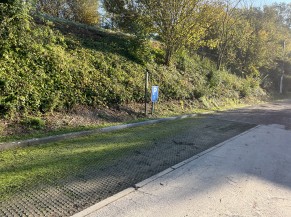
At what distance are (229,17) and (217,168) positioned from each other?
17660mm

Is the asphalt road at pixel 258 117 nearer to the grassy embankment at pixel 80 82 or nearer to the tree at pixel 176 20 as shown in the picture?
the grassy embankment at pixel 80 82

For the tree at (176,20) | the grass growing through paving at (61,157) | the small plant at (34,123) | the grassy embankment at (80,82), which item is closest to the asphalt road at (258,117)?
the grassy embankment at (80,82)

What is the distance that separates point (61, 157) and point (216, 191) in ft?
9.84

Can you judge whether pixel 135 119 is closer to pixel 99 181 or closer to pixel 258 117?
pixel 99 181

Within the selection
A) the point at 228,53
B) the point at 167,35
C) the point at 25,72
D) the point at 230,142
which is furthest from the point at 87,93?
the point at 228,53

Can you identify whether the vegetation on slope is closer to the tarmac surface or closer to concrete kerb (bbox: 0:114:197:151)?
concrete kerb (bbox: 0:114:197:151)

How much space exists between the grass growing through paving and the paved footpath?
1.22 meters

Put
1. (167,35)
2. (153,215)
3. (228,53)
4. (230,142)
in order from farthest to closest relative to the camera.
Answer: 1. (228,53)
2. (167,35)
3. (230,142)
4. (153,215)

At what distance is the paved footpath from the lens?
129 inches

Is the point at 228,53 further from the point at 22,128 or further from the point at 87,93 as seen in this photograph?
the point at 22,128

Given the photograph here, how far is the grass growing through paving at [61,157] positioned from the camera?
12.7ft

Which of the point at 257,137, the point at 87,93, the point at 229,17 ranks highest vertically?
the point at 229,17

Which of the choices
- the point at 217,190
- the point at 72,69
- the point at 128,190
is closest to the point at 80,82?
the point at 72,69

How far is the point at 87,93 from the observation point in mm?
8539
